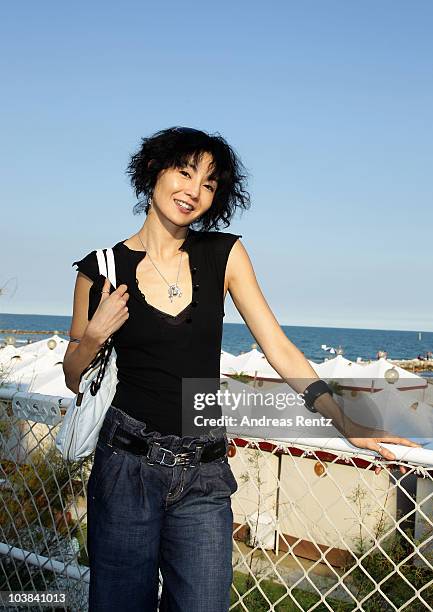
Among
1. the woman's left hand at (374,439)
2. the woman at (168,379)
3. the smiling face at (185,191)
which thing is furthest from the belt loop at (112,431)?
the woman's left hand at (374,439)

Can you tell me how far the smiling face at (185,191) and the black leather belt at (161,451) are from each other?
69 centimetres

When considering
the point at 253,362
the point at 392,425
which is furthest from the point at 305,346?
the point at 392,425

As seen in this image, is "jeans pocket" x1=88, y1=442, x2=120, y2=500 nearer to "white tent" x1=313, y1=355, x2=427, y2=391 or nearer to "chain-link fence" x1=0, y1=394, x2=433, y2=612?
"chain-link fence" x1=0, y1=394, x2=433, y2=612

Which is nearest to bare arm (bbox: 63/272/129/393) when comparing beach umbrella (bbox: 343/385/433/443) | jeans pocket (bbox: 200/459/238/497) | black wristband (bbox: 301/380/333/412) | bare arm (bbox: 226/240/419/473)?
bare arm (bbox: 226/240/419/473)

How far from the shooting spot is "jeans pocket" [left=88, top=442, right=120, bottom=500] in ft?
5.93

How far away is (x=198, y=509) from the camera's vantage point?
1.75 meters

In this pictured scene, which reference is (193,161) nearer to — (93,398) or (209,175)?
(209,175)

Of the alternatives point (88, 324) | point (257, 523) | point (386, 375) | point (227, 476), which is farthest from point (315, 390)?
point (386, 375)

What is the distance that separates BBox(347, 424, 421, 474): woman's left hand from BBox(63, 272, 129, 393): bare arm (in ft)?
2.80

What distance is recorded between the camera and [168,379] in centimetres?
179

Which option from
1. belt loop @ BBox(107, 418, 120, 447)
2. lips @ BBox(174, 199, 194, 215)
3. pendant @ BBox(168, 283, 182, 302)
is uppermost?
lips @ BBox(174, 199, 194, 215)

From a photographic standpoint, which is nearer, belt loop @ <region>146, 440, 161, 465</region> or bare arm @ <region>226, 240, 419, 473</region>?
belt loop @ <region>146, 440, 161, 465</region>

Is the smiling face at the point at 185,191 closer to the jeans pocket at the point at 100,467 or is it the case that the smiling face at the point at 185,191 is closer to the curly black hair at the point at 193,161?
the curly black hair at the point at 193,161

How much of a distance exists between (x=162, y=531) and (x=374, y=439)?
2.47 ft
